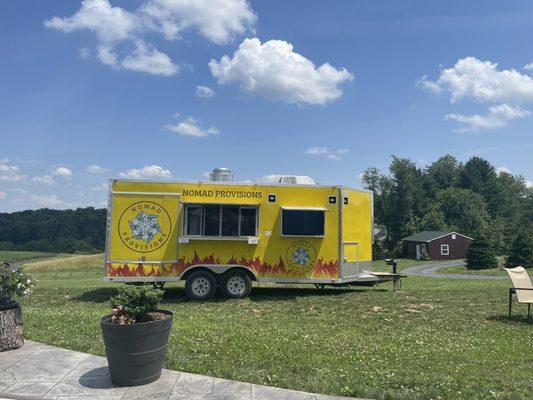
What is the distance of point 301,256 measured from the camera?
13359 millimetres

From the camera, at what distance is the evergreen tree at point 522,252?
40.0 m

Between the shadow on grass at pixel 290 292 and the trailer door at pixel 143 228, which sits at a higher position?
the trailer door at pixel 143 228

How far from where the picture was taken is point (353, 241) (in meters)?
13.9

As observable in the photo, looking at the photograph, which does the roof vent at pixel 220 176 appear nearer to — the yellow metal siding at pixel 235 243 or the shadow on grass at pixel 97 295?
the yellow metal siding at pixel 235 243

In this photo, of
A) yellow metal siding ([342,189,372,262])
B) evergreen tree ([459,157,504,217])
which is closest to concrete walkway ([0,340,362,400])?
yellow metal siding ([342,189,372,262])

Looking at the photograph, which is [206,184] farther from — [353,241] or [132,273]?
[353,241]

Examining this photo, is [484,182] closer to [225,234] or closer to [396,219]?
[396,219]

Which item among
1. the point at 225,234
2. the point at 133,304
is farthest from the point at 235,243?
the point at 133,304

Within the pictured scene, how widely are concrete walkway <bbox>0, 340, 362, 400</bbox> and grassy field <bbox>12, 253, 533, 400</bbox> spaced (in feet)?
0.82

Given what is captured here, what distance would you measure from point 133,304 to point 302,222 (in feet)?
26.6

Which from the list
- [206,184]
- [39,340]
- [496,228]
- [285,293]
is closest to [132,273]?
[206,184]

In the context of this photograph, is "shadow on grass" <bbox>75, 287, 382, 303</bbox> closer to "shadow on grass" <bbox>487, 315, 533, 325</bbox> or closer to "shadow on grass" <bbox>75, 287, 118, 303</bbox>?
"shadow on grass" <bbox>75, 287, 118, 303</bbox>

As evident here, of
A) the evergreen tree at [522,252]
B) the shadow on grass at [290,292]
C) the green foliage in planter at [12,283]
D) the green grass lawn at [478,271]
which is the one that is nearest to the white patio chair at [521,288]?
the shadow on grass at [290,292]

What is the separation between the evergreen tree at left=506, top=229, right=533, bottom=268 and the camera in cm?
4000
